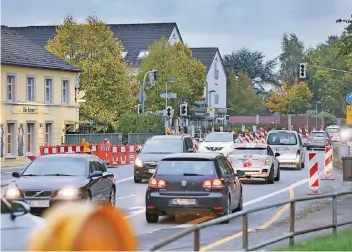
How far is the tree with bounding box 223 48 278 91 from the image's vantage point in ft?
508

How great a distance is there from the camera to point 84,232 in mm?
4410

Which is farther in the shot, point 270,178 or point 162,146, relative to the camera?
point 162,146

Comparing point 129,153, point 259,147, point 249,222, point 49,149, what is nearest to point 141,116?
point 129,153

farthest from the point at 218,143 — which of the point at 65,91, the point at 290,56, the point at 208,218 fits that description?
the point at 290,56

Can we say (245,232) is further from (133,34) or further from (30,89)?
(133,34)

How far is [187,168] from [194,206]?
0.96m

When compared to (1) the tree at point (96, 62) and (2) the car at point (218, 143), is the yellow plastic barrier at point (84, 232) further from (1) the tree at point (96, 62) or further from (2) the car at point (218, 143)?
(1) the tree at point (96, 62)

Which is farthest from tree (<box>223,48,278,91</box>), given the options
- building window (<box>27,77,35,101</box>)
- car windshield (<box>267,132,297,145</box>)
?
car windshield (<box>267,132,297,145</box>)

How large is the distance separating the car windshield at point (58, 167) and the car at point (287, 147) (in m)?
22.1

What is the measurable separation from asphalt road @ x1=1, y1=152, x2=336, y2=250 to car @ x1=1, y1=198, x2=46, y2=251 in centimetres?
139

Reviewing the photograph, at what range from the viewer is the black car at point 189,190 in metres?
18.4

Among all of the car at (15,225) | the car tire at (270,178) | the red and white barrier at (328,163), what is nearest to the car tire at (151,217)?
the car at (15,225)

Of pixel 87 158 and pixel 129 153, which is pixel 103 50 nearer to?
pixel 129 153

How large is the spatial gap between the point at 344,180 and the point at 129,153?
18333mm
